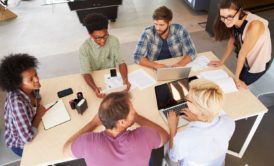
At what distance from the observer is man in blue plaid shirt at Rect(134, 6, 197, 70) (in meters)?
2.30

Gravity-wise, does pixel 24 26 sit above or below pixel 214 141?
below

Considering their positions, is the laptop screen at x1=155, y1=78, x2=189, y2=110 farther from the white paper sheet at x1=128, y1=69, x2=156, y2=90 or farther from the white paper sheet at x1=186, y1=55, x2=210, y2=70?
the white paper sheet at x1=186, y1=55, x2=210, y2=70

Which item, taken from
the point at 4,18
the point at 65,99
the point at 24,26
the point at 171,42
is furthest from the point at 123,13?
the point at 65,99

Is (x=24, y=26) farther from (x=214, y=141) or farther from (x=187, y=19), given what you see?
(x=214, y=141)

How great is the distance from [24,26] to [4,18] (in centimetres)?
47

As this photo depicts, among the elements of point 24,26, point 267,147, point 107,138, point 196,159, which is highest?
point 107,138

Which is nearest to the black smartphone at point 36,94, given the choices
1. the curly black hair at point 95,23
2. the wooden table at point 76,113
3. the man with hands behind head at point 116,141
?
the wooden table at point 76,113

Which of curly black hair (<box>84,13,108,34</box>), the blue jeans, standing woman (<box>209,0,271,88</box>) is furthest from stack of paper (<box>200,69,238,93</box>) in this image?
the blue jeans

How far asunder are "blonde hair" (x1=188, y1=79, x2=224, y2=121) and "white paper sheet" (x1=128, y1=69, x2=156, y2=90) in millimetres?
722

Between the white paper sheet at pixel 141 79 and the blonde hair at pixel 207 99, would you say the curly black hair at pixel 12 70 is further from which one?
the blonde hair at pixel 207 99

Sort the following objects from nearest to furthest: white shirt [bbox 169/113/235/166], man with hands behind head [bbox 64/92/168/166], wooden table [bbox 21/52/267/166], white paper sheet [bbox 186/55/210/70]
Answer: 1. man with hands behind head [bbox 64/92/168/166]
2. white shirt [bbox 169/113/235/166]
3. wooden table [bbox 21/52/267/166]
4. white paper sheet [bbox 186/55/210/70]

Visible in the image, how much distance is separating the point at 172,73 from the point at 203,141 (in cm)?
76

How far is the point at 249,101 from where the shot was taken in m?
1.90

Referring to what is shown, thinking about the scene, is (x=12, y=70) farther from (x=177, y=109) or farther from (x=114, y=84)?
(x=177, y=109)
